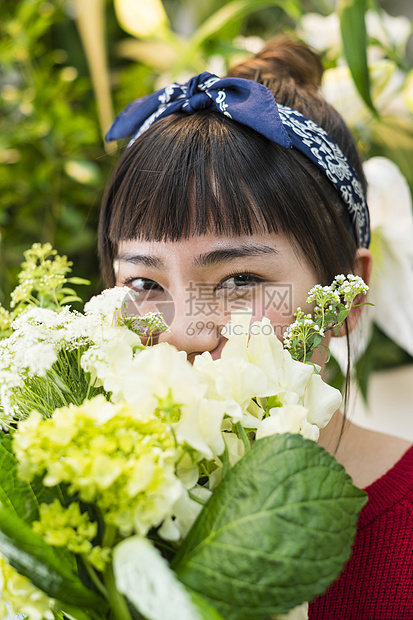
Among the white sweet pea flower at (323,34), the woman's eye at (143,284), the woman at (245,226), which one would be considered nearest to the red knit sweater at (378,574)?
the woman at (245,226)

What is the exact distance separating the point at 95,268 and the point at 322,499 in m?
1.23

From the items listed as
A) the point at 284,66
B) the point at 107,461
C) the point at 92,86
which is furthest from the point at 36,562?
the point at 92,86

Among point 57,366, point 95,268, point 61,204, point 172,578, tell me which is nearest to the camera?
point 172,578

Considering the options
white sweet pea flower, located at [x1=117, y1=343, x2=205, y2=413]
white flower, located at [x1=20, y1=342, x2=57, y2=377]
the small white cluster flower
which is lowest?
white sweet pea flower, located at [x1=117, y1=343, x2=205, y2=413]

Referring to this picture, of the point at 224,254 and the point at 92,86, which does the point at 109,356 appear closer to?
the point at 224,254

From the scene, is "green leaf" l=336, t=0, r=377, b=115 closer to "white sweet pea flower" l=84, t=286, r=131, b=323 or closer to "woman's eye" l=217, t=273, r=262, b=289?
"woman's eye" l=217, t=273, r=262, b=289

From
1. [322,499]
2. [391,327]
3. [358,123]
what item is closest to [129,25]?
[358,123]

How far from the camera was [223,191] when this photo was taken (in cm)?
69

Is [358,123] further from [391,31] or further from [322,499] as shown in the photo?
[322,499]

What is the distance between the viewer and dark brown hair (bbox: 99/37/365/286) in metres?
0.69

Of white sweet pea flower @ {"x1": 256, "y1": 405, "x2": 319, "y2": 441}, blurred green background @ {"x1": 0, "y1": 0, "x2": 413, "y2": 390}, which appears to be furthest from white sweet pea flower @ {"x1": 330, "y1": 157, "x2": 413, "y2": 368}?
white sweet pea flower @ {"x1": 256, "y1": 405, "x2": 319, "y2": 441}

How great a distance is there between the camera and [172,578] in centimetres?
31

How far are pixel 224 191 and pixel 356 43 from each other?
0.43m

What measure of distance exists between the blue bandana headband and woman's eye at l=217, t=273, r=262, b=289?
0.16 meters
